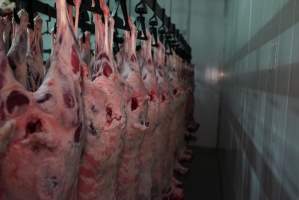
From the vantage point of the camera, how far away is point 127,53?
146 cm

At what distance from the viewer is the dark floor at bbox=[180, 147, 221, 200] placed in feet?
11.9

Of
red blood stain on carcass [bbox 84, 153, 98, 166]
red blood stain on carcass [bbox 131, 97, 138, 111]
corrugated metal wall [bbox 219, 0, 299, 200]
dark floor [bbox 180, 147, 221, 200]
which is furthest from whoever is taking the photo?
dark floor [bbox 180, 147, 221, 200]

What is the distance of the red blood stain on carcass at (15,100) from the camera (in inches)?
27.4

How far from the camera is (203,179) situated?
162 inches

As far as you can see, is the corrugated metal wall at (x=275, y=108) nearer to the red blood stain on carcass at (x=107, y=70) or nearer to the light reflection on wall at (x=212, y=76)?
the red blood stain on carcass at (x=107, y=70)

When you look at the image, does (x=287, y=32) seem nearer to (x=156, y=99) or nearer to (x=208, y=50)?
(x=156, y=99)

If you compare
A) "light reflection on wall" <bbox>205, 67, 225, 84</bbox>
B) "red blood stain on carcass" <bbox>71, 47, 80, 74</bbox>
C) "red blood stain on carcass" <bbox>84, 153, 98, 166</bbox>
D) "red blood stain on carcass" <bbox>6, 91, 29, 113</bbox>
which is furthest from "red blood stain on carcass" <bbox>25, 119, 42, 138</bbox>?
"light reflection on wall" <bbox>205, 67, 225, 84</bbox>

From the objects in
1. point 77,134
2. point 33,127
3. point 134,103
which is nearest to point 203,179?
point 134,103

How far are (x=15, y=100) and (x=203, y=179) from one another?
3.64 meters

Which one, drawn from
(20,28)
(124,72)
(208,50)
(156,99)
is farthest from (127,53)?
(208,50)

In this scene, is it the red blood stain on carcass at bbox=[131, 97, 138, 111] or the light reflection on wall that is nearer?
the red blood stain on carcass at bbox=[131, 97, 138, 111]

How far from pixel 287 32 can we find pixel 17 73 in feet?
2.54

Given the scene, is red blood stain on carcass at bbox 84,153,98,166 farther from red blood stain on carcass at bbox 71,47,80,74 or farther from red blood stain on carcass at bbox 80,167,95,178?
red blood stain on carcass at bbox 71,47,80,74

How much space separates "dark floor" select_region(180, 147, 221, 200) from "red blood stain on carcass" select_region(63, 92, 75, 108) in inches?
116
